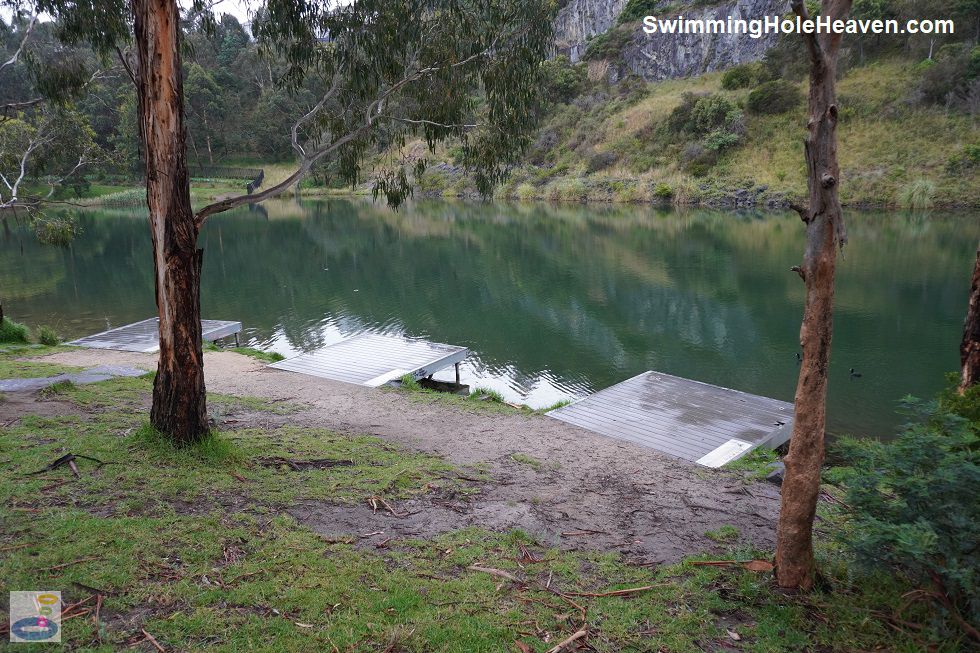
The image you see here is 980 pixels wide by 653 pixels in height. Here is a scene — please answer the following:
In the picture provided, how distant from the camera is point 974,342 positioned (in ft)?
13.7

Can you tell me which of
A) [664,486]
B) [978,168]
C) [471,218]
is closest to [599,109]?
[471,218]

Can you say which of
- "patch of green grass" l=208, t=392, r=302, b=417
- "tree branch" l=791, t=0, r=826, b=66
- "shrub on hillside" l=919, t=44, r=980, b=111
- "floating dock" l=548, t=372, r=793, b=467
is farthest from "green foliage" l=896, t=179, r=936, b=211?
"tree branch" l=791, t=0, r=826, b=66

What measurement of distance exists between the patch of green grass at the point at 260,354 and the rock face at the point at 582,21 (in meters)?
50.4

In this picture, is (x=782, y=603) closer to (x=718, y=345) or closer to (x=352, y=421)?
(x=352, y=421)

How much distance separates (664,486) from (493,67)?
511cm

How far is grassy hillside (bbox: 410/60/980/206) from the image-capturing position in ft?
89.4

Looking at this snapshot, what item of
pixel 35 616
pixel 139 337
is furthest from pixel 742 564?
pixel 139 337

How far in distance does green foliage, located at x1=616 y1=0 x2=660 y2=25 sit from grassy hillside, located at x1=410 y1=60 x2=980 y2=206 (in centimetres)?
886

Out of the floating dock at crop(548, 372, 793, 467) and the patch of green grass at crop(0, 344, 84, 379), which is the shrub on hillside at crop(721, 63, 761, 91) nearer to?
the floating dock at crop(548, 372, 793, 467)

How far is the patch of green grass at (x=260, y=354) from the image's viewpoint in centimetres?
1127

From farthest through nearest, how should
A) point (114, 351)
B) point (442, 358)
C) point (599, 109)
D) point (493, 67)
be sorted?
point (599, 109) < point (114, 351) < point (442, 358) < point (493, 67)

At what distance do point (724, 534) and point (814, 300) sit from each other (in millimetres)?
1801

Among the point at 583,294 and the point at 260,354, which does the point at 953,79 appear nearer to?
the point at 583,294

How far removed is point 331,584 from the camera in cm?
308
